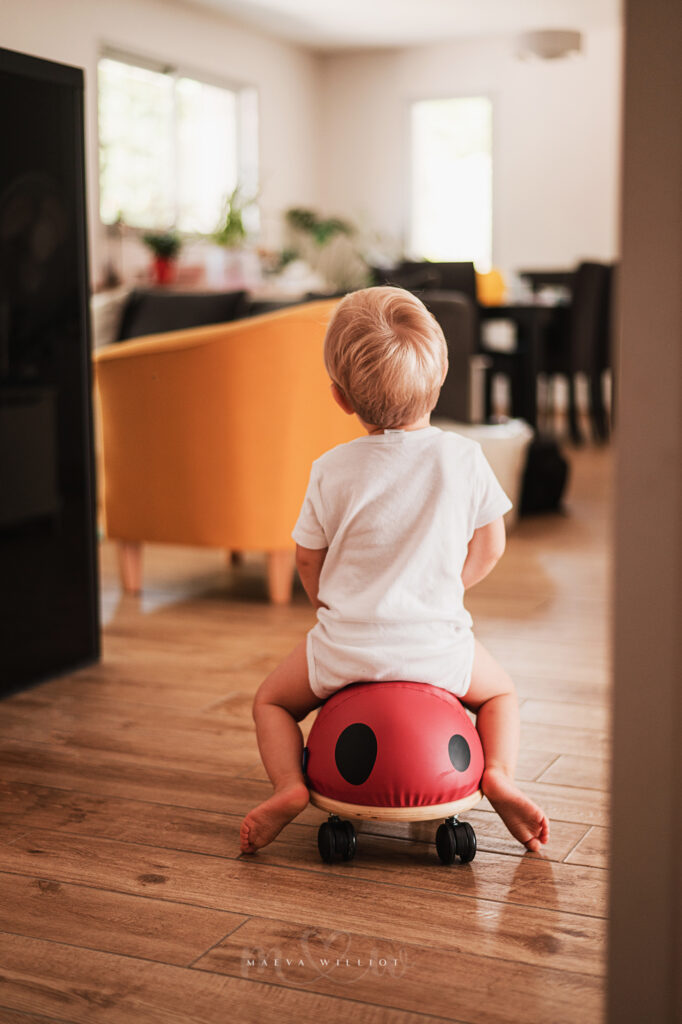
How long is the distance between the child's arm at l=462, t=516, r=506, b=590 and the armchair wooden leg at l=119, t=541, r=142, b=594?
1650 millimetres

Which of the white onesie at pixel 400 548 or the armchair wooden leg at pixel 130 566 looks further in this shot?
the armchair wooden leg at pixel 130 566

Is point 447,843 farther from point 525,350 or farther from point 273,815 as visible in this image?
point 525,350

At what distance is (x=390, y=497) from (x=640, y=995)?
73 cm

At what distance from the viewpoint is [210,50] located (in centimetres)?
761

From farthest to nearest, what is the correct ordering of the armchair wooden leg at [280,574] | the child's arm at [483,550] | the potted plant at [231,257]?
1. the potted plant at [231,257]
2. the armchair wooden leg at [280,574]
3. the child's arm at [483,550]

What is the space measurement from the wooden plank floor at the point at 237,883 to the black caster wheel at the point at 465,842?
19 millimetres

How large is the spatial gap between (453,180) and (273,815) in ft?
25.7

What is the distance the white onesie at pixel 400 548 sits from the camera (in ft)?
4.56

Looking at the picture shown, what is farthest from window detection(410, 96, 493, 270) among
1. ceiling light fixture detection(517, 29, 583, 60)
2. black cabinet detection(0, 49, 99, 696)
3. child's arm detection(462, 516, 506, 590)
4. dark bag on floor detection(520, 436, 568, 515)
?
child's arm detection(462, 516, 506, 590)

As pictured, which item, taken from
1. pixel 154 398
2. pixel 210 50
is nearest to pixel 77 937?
pixel 154 398

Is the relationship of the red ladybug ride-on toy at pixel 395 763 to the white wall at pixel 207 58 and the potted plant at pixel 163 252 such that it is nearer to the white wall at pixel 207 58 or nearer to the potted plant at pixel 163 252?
the white wall at pixel 207 58

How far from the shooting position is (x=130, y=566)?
9.80 ft

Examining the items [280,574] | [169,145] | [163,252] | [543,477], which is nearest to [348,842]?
[280,574]

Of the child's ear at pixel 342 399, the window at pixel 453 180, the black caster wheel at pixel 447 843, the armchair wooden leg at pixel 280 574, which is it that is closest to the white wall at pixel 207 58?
the window at pixel 453 180
